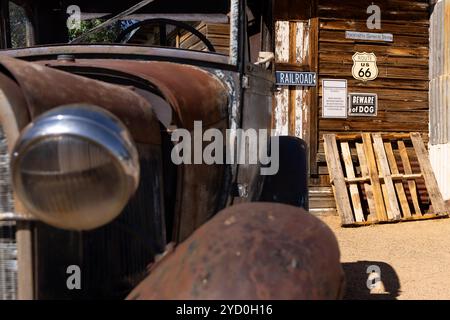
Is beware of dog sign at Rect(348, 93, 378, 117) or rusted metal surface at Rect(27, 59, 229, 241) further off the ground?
beware of dog sign at Rect(348, 93, 378, 117)

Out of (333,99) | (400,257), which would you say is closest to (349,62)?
(333,99)

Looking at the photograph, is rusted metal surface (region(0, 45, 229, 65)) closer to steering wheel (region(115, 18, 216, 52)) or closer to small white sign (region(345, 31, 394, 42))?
steering wheel (region(115, 18, 216, 52))

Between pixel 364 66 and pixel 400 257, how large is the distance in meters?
3.14

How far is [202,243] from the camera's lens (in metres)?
1.44

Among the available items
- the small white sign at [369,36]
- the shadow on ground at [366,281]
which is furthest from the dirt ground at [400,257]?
the small white sign at [369,36]

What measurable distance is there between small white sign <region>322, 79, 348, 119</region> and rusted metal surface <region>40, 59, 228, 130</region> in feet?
15.8

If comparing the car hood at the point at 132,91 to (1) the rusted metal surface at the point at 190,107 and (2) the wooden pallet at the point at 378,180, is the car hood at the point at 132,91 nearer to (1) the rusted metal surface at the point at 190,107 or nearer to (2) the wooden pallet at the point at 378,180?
(1) the rusted metal surface at the point at 190,107

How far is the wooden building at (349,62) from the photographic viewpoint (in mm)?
7074

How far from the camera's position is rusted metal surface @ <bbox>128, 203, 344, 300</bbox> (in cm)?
130

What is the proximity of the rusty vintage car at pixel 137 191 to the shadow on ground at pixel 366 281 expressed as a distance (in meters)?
1.18

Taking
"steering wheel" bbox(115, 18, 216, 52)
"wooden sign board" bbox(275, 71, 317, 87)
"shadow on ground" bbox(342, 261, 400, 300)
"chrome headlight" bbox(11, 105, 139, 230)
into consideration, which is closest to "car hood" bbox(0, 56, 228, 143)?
"chrome headlight" bbox(11, 105, 139, 230)

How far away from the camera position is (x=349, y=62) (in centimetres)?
724

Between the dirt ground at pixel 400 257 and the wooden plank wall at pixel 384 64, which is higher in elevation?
the wooden plank wall at pixel 384 64
